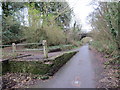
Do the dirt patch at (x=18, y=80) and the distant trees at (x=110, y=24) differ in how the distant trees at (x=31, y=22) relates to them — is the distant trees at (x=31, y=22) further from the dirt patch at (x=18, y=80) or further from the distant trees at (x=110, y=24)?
the dirt patch at (x=18, y=80)

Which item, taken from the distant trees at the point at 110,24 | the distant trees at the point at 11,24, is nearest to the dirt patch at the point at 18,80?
the distant trees at the point at 110,24

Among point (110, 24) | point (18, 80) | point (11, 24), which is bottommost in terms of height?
point (18, 80)

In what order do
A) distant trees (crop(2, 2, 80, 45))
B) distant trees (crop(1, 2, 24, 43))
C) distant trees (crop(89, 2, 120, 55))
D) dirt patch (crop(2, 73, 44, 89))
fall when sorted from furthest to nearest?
distant trees (crop(1, 2, 24, 43)), distant trees (crop(2, 2, 80, 45)), distant trees (crop(89, 2, 120, 55)), dirt patch (crop(2, 73, 44, 89))

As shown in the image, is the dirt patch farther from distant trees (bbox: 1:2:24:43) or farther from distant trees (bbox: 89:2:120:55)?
distant trees (bbox: 1:2:24:43)

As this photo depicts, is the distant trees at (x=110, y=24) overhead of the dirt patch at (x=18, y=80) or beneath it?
overhead

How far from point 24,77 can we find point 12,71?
989mm

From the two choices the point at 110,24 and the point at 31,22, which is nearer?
the point at 110,24

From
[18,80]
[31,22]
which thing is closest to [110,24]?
[18,80]

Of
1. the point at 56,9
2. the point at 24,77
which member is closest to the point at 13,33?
the point at 56,9

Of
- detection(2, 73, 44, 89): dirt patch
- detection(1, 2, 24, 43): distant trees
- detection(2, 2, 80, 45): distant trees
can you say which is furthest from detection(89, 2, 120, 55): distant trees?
detection(1, 2, 24, 43): distant trees

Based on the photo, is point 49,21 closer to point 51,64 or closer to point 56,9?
point 56,9

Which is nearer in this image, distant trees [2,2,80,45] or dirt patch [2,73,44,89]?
dirt patch [2,73,44,89]

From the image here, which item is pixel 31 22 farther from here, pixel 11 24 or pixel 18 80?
pixel 18 80

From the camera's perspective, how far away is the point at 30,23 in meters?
10.7
